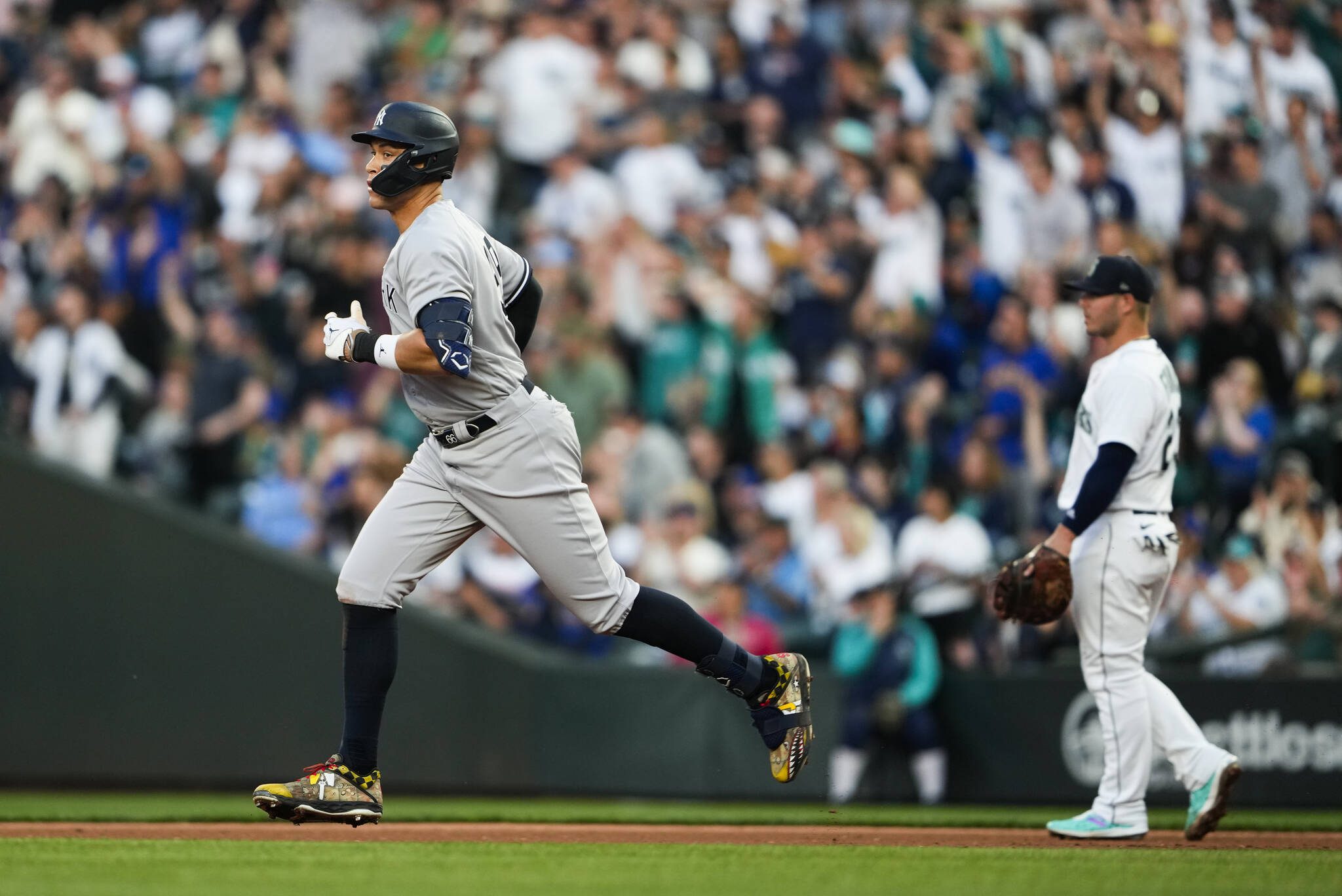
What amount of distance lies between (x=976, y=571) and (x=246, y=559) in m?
3.81

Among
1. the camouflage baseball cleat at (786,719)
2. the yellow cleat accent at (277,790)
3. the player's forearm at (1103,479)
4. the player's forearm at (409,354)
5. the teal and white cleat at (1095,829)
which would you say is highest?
the player's forearm at (409,354)

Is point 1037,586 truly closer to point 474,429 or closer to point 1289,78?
point 474,429

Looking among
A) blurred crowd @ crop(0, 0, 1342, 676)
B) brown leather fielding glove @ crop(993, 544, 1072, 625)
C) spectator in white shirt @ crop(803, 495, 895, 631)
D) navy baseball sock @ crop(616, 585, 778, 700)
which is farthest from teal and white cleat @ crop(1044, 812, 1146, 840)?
spectator in white shirt @ crop(803, 495, 895, 631)

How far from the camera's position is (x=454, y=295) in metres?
5.61

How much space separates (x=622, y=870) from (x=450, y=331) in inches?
64.7

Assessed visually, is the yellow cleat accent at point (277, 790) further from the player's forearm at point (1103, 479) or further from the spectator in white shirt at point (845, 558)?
the spectator in white shirt at point (845, 558)

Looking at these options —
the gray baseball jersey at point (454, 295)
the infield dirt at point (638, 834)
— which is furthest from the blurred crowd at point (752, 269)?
the gray baseball jersey at point (454, 295)

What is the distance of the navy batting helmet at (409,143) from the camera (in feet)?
19.2

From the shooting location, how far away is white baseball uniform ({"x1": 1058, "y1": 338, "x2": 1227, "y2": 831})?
638 centimetres

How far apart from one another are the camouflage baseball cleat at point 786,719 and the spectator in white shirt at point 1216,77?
7.31 m

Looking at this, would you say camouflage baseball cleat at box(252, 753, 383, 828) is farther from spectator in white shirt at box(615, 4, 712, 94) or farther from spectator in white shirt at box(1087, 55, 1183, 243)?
spectator in white shirt at box(615, 4, 712, 94)

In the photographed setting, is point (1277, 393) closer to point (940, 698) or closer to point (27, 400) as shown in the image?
point (940, 698)

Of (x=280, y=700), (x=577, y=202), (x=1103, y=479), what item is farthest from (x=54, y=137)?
(x=1103, y=479)

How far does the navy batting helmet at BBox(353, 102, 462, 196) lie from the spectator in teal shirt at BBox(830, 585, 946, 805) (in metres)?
4.48
